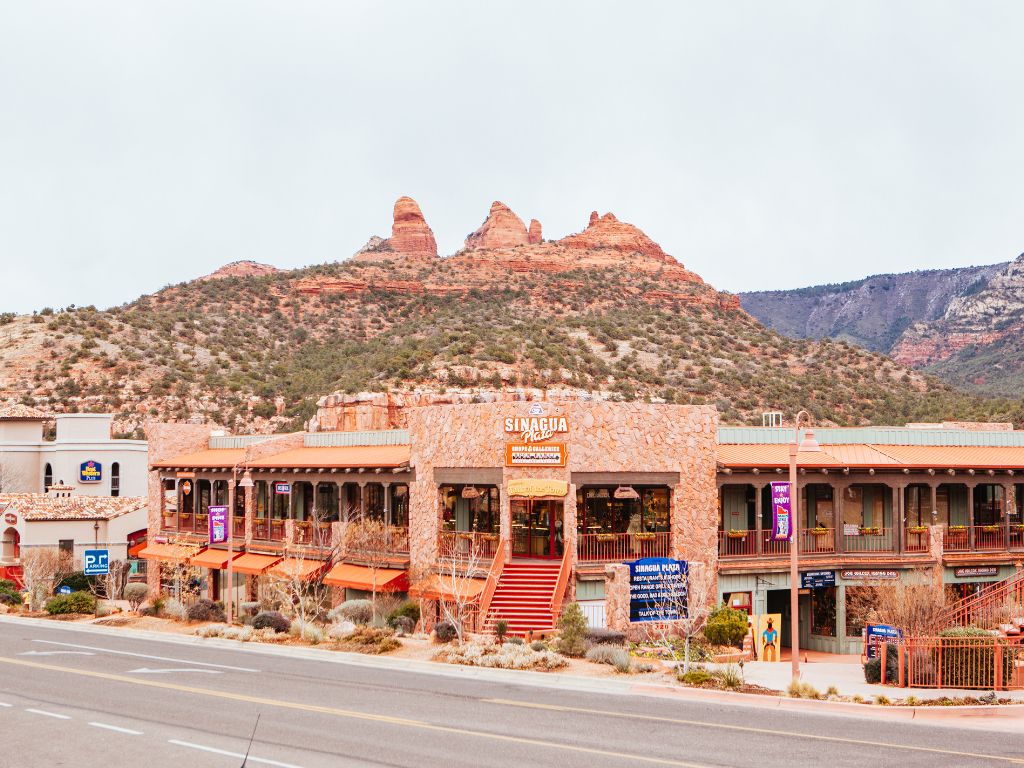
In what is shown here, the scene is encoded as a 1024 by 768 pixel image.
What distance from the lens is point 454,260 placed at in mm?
124938

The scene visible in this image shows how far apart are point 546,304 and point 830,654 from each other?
7322cm

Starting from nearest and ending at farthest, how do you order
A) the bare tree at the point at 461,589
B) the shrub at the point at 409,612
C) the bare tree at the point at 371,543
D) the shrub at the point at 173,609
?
the bare tree at the point at 461,589, the shrub at the point at 409,612, the shrub at the point at 173,609, the bare tree at the point at 371,543

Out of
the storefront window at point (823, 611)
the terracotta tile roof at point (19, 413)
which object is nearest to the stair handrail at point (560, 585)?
the storefront window at point (823, 611)

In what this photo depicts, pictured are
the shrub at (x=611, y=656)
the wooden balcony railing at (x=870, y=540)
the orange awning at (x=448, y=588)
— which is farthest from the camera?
the wooden balcony railing at (x=870, y=540)

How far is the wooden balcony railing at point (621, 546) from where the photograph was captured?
33844 millimetres

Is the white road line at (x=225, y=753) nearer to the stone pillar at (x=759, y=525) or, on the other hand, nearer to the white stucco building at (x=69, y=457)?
the stone pillar at (x=759, y=525)

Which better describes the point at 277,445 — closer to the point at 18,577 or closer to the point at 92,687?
the point at 18,577

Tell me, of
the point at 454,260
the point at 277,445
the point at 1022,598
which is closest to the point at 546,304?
the point at 454,260

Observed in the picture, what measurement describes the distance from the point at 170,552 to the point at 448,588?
19.2 m

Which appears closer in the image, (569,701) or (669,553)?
(569,701)

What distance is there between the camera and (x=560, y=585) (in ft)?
106

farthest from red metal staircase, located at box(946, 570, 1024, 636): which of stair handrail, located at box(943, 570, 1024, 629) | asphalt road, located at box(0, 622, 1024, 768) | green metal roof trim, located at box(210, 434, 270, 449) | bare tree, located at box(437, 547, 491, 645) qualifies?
green metal roof trim, located at box(210, 434, 270, 449)

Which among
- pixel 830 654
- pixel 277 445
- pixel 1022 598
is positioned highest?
pixel 277 445

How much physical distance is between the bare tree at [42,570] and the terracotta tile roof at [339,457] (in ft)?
33.8
